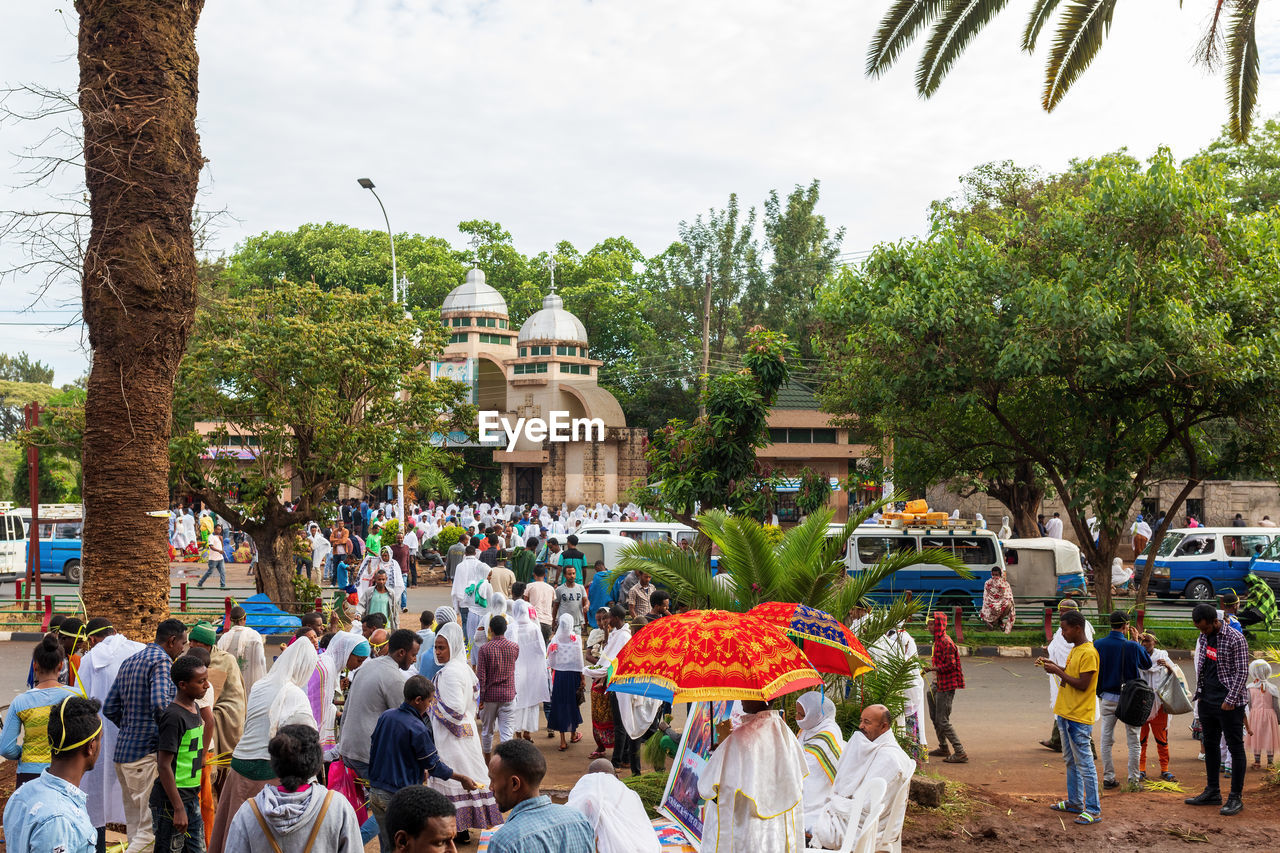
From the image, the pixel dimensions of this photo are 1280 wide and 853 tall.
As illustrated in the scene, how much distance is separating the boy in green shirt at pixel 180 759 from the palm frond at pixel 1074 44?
877 centimetres

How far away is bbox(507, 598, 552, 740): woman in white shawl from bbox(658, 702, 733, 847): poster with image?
420 cm

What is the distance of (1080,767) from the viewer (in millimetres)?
8211

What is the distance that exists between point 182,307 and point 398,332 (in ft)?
29.8

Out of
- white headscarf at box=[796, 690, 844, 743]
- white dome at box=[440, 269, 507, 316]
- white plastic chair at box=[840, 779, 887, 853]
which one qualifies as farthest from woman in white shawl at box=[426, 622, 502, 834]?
white dome at box=[440, 269, 507, 316]

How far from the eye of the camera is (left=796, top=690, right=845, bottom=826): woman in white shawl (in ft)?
22.8

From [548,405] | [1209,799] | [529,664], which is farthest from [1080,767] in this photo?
[548,405]

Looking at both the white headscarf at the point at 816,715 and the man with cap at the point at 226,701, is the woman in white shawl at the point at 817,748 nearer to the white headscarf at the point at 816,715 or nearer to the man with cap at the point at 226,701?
the white headscarf at the point at 816,715

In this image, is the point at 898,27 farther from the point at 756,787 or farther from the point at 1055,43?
the point at 756,787

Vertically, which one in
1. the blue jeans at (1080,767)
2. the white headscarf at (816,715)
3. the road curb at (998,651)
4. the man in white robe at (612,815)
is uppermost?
the man in white robe at (612,815)

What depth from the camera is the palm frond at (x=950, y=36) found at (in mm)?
9719

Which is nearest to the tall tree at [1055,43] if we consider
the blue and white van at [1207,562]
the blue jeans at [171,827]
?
the blue jeans at [171,827]

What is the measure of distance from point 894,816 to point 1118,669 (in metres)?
3.34

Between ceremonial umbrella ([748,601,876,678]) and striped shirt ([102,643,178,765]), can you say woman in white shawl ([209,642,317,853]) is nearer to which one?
striped shirt ([102,643,178,765])

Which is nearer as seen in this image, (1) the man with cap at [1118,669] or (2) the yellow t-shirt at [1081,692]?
(2) the yellow t-shirt at [1081,692]
